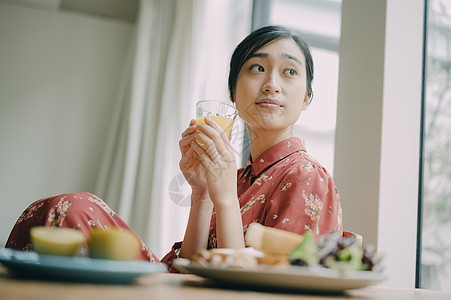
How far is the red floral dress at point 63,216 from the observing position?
3.26 feet

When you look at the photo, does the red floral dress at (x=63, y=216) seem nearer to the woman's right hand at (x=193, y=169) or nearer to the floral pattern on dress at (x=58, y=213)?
the floral pattern on dress at (x=58, y=213)

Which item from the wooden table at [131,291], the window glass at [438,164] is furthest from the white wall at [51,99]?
the wooden table at [131,291]

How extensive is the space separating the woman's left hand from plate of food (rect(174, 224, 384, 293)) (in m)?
0.40

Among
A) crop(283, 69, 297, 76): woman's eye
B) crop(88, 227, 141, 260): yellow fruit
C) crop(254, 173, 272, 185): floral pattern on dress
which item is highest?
crop(283, 69, 297, 76): woman's eye

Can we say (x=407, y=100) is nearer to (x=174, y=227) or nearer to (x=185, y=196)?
(x=185, y=196)

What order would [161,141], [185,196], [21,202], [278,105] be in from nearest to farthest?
[278,105]
[185,196]
[161,141]
[21,202]

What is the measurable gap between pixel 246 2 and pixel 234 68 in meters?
1.52

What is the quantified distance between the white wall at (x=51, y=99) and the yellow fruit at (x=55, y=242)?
358cm

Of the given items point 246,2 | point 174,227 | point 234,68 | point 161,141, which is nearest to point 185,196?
point 174,227

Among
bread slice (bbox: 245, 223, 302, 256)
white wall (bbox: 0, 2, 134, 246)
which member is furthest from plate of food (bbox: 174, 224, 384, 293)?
white wall (bbox: 0, 2, 134, 246)

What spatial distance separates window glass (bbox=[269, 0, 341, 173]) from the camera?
2.47 metres

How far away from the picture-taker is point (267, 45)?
1376mm

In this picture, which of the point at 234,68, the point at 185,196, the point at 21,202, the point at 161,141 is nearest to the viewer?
the point at 234,68

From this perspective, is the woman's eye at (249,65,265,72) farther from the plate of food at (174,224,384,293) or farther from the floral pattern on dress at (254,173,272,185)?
the plate of food at (174,224,384,293)
